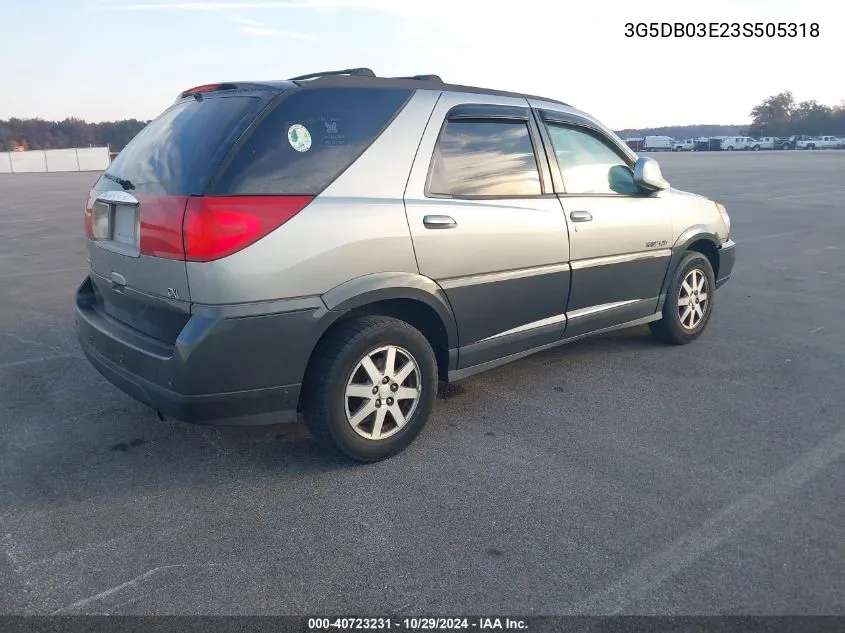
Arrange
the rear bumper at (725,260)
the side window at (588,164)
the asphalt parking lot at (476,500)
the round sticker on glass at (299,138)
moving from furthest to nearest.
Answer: the rear bumper at (725,260)
the side window at (588,164)
the round sticker on glass at (299,138)
the asphalt parking lot at (476,500)

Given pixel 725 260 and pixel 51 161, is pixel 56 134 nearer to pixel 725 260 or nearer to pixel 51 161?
pixel 51 161

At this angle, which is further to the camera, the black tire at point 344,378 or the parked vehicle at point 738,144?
the parked vehicle at point 738,144

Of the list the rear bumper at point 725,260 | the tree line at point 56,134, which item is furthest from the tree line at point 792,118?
the rear bumper at point 725,260

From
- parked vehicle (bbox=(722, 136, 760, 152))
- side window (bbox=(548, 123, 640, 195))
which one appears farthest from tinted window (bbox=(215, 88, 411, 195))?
parked vehicle (bbox=(722, 136, 760, 152))

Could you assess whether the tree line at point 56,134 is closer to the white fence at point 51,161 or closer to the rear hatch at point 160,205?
the white fence at point 51,161

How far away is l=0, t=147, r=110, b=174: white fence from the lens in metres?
57.6

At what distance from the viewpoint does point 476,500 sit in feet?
10.1

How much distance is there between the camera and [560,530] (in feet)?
9.32

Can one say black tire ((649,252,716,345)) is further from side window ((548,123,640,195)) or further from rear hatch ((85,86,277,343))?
rear hatch ((85,86,277,343))

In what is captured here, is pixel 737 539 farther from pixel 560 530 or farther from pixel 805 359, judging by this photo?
pixel 805 359

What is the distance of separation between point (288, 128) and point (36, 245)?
33.4ft

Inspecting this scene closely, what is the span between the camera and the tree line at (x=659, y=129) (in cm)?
7212

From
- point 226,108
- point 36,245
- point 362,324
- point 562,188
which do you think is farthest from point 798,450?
point 36,245

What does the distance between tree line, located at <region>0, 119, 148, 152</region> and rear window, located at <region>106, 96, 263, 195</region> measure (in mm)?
75303
